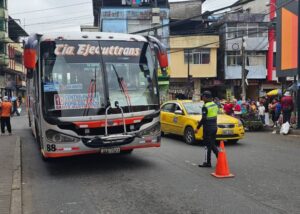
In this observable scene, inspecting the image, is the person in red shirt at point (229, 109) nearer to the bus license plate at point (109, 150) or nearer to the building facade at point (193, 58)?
the bus license plate at point (109, 150)

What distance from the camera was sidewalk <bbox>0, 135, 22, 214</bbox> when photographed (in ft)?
21.6

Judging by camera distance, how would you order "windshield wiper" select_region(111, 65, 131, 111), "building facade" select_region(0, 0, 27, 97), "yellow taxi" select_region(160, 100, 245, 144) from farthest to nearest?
"building facade" select_region(0, 0, 27, 97), "yellow taxi" select_region(160, 100, 245, 144), "windshield wiper" select_region(111, 65, 131, 111)

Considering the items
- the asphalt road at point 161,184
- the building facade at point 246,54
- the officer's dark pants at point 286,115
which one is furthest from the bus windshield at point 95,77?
the building facade at point 246,54

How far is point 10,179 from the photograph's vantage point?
27.9 ft

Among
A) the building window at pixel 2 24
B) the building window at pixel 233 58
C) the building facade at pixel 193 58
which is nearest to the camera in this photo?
the building window at pixel 233 58

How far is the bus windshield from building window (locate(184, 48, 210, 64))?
37.3m

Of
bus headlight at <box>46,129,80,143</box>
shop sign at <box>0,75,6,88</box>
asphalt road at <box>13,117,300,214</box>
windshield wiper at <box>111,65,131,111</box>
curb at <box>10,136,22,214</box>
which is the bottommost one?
asphalt road at <box>13,117,300,214</box>

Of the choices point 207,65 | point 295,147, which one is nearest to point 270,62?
point 207,65

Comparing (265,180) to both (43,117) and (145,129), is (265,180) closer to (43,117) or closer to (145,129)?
(145,129)

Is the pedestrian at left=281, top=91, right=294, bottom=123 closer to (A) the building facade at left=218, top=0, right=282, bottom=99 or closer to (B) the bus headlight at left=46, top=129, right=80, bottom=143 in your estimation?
(B) the bus headlight at left=46, top=129, right=80, bottom=143

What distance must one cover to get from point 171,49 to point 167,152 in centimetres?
3496

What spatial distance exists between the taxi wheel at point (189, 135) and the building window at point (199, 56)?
32.5 meters

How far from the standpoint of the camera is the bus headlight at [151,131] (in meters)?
9.40

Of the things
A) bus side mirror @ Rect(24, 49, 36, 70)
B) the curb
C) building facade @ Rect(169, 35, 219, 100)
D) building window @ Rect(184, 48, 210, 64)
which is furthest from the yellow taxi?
building window @ Rect(184, 48, 210, 64)
